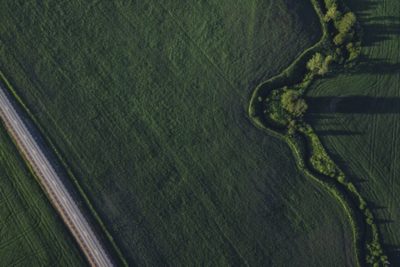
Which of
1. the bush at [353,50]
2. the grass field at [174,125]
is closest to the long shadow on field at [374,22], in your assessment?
the bush at [353,50]

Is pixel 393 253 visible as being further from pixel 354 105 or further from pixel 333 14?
pixel 333 14

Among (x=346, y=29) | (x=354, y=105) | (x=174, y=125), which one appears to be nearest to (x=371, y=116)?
(x=354, y=105)

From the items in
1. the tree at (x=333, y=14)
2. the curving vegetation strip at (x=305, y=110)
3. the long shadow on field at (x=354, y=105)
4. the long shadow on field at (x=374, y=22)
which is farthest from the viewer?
the long shadow on field at (x=374, y=22)

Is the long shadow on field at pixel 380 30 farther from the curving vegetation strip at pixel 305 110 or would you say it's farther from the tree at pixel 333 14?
the tree at pixel 333 14

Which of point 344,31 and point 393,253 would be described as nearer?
point 393,253

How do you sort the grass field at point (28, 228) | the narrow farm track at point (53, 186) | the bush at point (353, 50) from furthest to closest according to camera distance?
the bush at point (353, 50), the narrow farm track at point (53, 186), the grass field at point (28, 228)

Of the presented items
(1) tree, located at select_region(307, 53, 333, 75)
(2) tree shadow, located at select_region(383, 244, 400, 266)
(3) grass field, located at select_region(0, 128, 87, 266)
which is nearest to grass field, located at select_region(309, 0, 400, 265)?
(2) tree shadow, located at select_region(383, 244, 400, 266)
